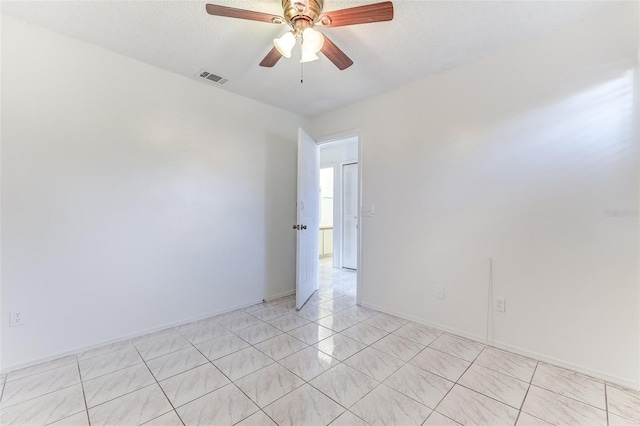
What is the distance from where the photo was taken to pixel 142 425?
1432 millimetres

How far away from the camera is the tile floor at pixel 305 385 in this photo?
151 cm

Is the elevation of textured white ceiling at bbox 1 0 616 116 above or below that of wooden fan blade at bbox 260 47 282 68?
above

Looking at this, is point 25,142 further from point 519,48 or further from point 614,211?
point 614,211

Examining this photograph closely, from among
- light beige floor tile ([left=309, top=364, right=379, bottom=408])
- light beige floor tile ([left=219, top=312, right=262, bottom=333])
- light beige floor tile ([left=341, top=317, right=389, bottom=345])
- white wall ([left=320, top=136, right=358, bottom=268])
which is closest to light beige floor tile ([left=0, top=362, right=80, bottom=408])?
light beige floor tile ([left=219, top=312, right=262, bottom=333])

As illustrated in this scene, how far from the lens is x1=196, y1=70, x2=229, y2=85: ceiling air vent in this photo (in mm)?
2660

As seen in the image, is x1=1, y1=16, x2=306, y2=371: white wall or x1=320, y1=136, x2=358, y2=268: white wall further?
x1=320, y1=136, x2=358, y2=268: white wall

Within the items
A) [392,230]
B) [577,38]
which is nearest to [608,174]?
[577,38]

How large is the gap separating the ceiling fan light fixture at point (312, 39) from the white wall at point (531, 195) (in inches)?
60.6

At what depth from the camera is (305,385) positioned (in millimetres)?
1772

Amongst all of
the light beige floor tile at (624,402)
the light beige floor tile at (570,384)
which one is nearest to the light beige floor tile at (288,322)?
the light beige floor tile at (570,384)

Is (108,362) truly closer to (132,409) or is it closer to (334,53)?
(132,409)

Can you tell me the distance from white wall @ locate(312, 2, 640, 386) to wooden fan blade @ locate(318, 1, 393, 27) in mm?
1380

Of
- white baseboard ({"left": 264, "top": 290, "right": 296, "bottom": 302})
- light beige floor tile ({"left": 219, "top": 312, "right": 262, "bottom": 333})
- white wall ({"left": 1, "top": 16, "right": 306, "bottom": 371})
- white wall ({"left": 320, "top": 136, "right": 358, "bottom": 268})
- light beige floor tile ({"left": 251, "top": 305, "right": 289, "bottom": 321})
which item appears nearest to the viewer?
white wall ({"left": 1, "top": 16, "right": 306, "bottom": 371})

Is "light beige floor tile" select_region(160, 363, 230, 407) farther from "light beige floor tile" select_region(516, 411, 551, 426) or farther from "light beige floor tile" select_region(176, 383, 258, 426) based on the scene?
"light beige floor tile" select_region(516, 411, 551, 426)
